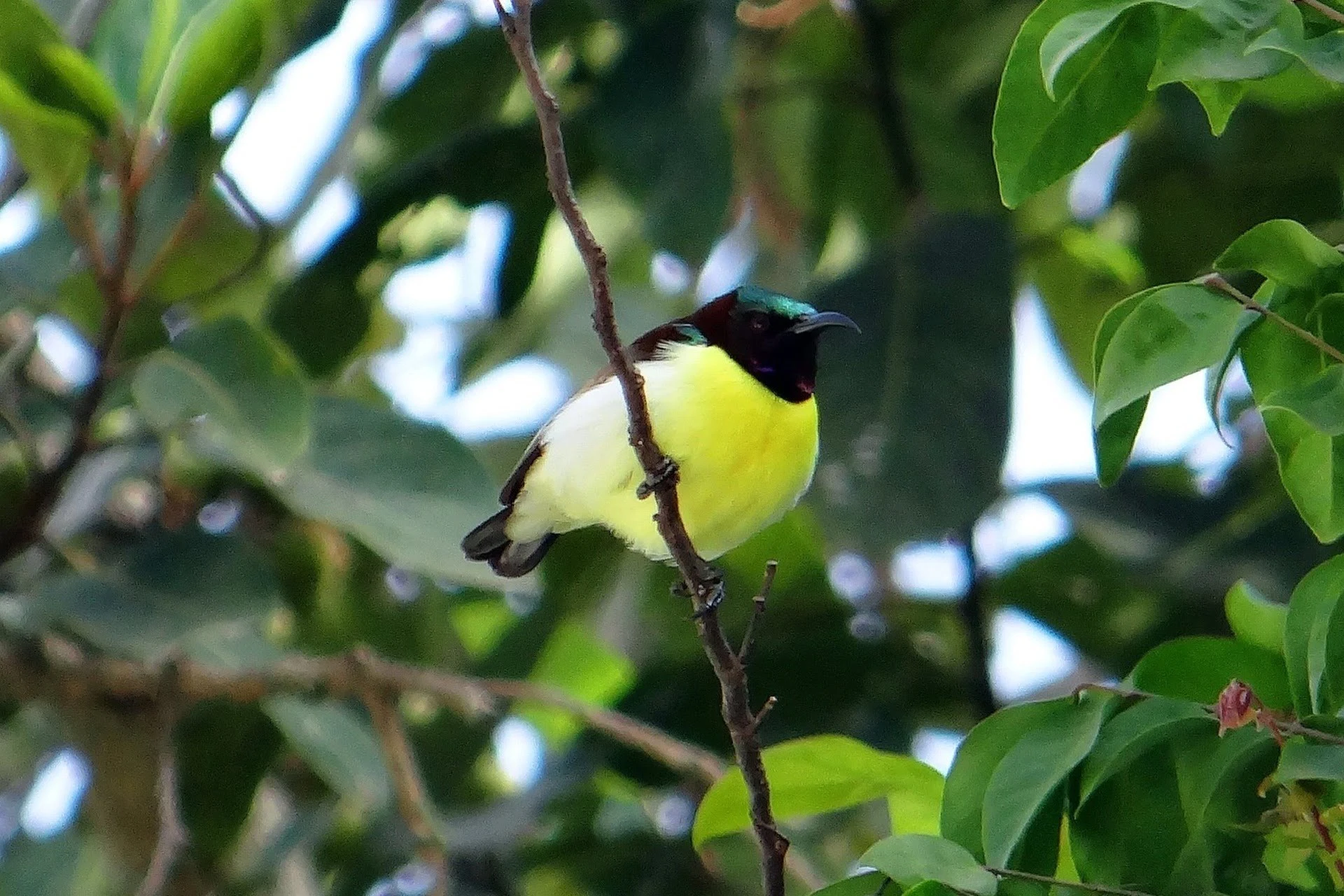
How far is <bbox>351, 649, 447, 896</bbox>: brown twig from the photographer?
10.9 ft

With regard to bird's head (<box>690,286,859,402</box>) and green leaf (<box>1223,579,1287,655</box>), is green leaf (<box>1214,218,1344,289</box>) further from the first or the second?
bird's head (<box>690,286,859,402</box>)

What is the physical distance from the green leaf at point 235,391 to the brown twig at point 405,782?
52cm

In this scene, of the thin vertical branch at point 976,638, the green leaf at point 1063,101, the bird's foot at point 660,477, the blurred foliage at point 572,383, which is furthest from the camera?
the thin vertical branch at point 976,638

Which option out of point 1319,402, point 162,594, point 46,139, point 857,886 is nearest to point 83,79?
point 46,139

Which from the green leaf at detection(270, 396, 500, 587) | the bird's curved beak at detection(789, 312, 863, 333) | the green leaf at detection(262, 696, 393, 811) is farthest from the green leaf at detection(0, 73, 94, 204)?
the bird's curved beak at detection(789, 312, 863, 333)

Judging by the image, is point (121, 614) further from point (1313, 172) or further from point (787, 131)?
point (1313, 172)

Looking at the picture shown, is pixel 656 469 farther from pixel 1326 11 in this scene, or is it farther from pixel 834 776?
pixel 1326 11

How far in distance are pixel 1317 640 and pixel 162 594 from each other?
248 cm

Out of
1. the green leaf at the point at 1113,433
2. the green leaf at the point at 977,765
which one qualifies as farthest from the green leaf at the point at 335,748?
the green leaf at the point at 1113,433

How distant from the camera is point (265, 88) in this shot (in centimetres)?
323

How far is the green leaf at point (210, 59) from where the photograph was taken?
2910 mm

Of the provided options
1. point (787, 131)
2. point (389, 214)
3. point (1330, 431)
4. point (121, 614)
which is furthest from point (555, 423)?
point (1330, 431)

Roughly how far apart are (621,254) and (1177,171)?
1498mm

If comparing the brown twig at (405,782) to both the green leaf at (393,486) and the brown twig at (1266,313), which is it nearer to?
the green leaf at (393,486)
